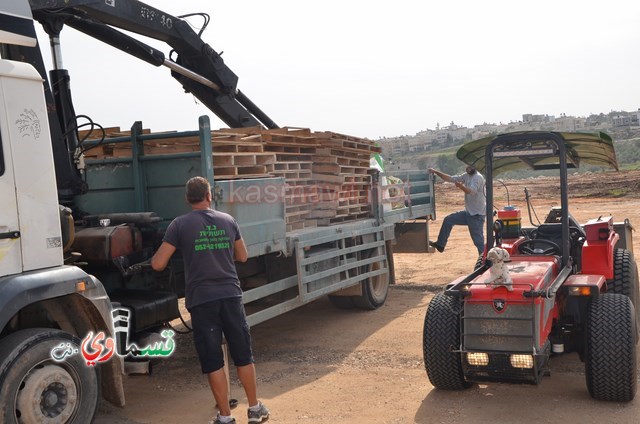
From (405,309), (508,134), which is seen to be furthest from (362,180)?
(508,134)

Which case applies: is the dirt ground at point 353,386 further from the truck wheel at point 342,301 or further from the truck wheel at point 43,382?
the truck wheel at point 43,382

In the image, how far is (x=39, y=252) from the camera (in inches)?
173

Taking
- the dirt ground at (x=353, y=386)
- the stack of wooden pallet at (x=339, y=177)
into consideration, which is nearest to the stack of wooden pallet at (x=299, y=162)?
the stack of wooden pallet at (x=339, y=177)

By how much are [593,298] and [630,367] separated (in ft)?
2.00

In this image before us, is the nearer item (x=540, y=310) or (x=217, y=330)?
(x=217, y=330)

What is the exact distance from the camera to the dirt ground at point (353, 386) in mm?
5219

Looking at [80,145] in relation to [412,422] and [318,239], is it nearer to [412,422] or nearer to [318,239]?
[318,239]

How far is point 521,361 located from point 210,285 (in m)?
2.29

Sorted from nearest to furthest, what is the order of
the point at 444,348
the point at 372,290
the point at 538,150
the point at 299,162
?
the point at 444,348, the point at 538,150, the point at 299,162, the point at 372,290

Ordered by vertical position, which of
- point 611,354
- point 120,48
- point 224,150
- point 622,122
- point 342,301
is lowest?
point 342,301

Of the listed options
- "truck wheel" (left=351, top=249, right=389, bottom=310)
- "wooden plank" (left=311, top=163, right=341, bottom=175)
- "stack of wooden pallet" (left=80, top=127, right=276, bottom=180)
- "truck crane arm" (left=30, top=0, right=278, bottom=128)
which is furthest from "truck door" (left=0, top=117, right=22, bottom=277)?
"truck wheel" (left=351, top=249, right=389, bottom=310)

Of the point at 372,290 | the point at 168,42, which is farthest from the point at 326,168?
the point at 168,42

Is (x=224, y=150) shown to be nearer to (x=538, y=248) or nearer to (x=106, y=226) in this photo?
(x=106, y=226)

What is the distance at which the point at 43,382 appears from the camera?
4.25m
